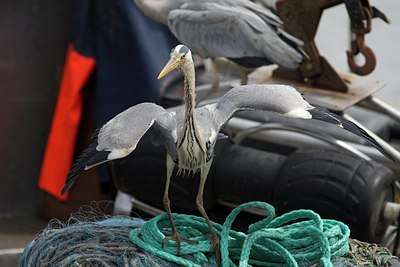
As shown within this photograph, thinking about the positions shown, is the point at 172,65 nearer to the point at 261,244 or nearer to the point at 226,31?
the point at 261,244

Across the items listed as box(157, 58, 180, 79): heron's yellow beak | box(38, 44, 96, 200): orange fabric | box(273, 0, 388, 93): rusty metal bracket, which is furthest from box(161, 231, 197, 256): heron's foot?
box(38, 44, 96, 200): orange fabric

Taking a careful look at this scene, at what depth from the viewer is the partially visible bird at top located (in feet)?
11.4

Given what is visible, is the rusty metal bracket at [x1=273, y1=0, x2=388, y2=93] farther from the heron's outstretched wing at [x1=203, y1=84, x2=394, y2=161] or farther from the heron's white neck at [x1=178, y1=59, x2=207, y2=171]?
the heron's white neck at [x1=178, y1=59, x2=207, y2=171]

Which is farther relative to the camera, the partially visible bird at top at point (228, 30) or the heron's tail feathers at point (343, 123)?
the partially visible bird at top at point (228, 30)

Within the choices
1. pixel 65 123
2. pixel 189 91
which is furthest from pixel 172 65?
pixel 65 123

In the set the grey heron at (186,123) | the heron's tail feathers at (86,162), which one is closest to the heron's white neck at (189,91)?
the grey heron at (186,123)

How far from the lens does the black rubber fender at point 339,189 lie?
2838 millimetres

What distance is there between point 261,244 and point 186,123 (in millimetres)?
297

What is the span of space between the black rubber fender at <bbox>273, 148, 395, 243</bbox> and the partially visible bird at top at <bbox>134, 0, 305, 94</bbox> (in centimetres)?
61

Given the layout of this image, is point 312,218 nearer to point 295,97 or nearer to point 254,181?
point 295,97

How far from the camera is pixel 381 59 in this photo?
746 centimetres

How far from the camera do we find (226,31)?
3613 millimetres

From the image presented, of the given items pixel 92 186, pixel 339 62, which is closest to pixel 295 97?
pixel 92 186

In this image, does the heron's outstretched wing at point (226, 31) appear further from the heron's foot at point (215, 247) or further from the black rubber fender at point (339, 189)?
the heron's foot at point (215, 247)
